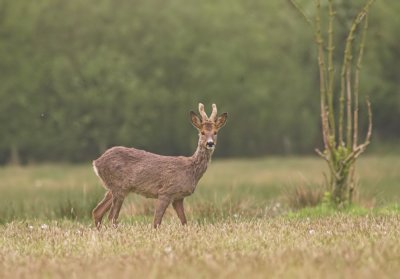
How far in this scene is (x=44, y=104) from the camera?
3925cm

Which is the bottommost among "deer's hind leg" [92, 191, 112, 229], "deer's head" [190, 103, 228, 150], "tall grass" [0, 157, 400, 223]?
"tall grass" [0, 157, 400, 223]

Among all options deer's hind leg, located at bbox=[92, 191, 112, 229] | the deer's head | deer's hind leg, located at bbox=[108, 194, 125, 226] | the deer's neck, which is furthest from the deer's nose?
deer's hind leg, located at bbox=[92, 191, 112, 229]

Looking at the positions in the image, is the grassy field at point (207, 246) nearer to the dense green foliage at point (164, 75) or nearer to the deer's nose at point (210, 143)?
the deer's nose at point (210, 143)

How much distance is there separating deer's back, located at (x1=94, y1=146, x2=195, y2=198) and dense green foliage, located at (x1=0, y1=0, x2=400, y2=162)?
87.6ft

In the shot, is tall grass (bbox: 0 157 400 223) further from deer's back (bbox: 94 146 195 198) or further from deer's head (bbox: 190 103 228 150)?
deer's head (bbox: 190 103 228 150)

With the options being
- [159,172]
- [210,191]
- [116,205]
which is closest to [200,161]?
[159,172]

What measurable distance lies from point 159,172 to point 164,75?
31594mm

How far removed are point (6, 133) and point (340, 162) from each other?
26016 mm

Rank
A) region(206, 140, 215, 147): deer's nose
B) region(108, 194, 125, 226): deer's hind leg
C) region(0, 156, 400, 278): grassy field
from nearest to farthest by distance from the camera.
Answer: region(0, 156, 400, 278): grassy field, region(206, 140, 215, 147): deer's nose, region(108, 194, 125, 226): deer's hind leg

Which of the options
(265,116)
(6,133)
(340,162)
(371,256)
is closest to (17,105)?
(6,133)

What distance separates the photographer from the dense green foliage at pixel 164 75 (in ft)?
128

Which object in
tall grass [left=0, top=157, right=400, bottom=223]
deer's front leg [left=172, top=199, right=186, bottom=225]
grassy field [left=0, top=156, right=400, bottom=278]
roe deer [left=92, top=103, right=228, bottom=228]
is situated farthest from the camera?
tall grass [left=0, top=157, right=400, bottom=223]

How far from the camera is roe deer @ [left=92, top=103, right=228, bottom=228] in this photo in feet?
36.3

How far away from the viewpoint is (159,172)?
36.7 ft
